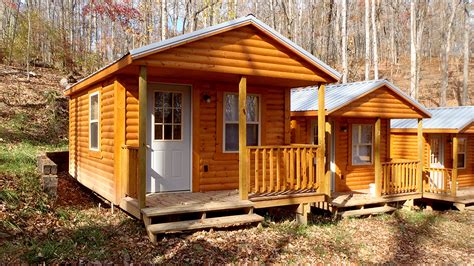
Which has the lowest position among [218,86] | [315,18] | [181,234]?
[181,234]

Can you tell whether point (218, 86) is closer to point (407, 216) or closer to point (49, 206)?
point (49, 206)

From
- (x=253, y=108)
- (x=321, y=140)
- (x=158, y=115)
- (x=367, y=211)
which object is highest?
(x=253, y=108)

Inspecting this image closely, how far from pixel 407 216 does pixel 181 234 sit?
7585 mm

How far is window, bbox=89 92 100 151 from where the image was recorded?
9891 mm

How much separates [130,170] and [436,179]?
12188mm

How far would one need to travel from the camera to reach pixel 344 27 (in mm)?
21625

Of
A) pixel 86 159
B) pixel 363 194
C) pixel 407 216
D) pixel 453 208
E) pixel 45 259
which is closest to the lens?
pixel 45 259

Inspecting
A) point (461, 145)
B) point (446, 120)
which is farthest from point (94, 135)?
point (461, 145)

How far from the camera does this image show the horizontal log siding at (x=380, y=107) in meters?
11.6

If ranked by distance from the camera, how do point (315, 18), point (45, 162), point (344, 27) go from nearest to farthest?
1. point (45, 162)
2. point (344, 27)
3. point (315, 18)

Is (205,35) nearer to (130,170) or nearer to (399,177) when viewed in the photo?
(130,170)

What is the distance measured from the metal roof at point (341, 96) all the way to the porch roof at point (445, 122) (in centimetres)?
206

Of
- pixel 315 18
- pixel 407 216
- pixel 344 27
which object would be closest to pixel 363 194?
pixel 407 216

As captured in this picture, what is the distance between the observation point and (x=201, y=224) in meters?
7.12
